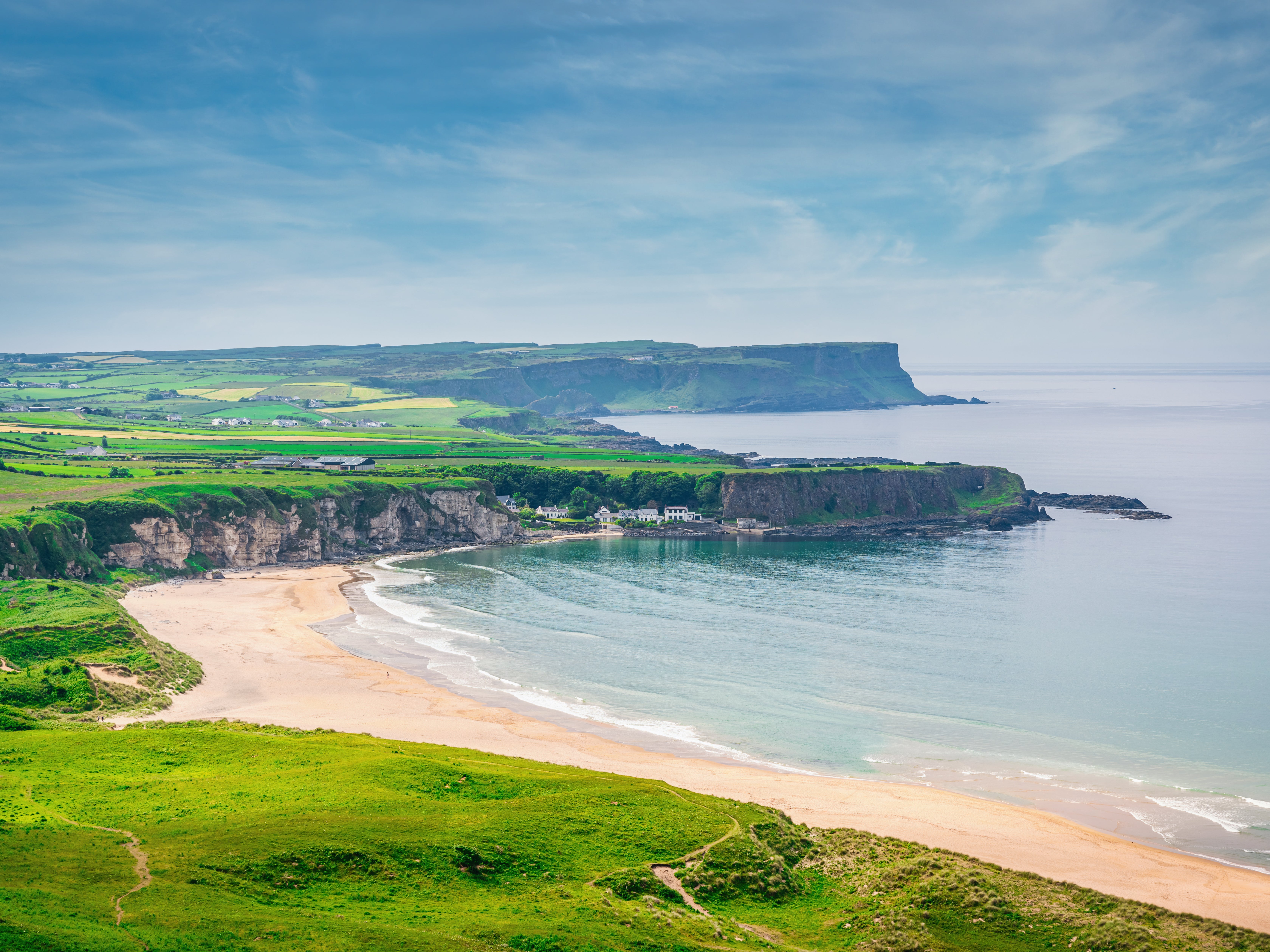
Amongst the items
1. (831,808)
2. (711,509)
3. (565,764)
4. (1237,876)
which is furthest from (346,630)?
(711,509)

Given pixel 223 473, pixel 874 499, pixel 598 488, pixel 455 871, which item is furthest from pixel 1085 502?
pixel 455 871

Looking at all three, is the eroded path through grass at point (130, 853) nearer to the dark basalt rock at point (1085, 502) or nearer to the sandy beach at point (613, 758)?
the sandy beach at point (613, 758)

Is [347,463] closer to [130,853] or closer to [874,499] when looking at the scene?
[874,499]

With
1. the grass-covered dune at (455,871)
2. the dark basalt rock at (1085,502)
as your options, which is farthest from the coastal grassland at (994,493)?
the grass-covered dune at (455,871)

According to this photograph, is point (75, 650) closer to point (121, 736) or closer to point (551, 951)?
point (121, 736)

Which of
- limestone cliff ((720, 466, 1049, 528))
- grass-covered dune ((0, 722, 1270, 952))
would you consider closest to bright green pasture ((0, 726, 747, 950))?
grass-covered dune ((0, 722, 1270, 952))

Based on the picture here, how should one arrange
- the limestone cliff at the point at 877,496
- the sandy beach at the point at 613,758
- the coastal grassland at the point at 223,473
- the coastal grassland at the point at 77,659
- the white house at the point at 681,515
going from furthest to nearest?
the limestone cliff at the point at 877,496
the white house at the point at 681,515
the coastal grassland at the point at 223,473
the coastal grassland at the point at 77,659
the sandy beach at the point at 613,758

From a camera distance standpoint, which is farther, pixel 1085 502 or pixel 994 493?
pixel 994 493
